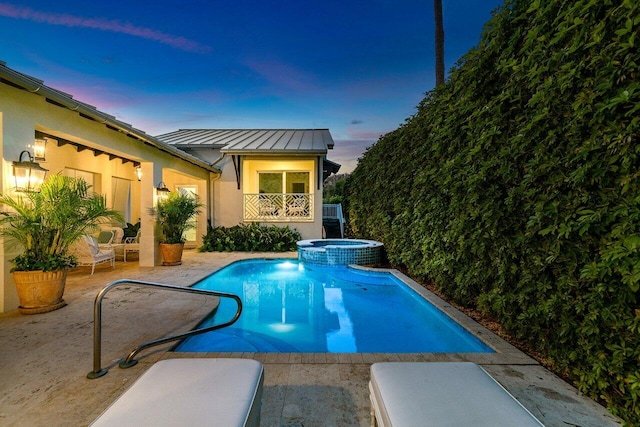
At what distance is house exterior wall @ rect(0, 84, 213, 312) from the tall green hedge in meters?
6.74

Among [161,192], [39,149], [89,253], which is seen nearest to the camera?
[39,149]

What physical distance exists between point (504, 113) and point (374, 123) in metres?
17.1

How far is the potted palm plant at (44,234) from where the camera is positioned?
4273mm

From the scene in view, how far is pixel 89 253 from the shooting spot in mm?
7473

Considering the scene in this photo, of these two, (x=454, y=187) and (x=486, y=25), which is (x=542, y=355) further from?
(x=486, y=25)

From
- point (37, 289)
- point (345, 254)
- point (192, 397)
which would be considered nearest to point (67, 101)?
point (37, 289)

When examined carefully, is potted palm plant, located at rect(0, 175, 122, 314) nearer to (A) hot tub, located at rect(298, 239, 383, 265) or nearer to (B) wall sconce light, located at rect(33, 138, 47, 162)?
(B) wall sconce light, located at rect(33, 138, 47, 162)

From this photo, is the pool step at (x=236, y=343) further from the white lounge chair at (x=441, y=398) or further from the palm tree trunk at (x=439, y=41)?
the palm tree trunk at (x=439, y=41)

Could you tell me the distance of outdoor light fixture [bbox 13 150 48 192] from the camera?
14.2 feet

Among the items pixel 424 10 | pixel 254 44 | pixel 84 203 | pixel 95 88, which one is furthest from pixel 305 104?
pixel 84 203

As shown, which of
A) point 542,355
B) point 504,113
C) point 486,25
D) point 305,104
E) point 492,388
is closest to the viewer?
point 492,388

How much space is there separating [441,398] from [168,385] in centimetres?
146

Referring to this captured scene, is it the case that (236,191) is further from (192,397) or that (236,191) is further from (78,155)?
(192,397)

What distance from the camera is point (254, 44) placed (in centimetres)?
1202
